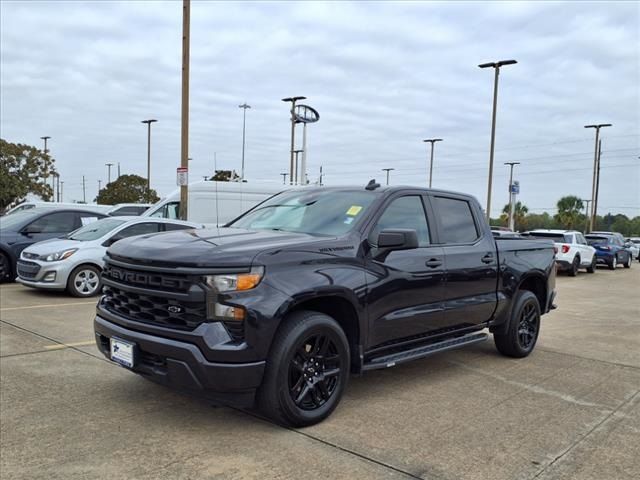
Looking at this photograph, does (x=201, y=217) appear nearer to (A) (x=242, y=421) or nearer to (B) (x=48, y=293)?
(B) (x=48, y=293)

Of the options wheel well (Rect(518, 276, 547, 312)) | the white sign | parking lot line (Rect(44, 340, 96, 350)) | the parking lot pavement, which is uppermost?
the white sign

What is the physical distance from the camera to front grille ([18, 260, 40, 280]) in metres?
→ 10.0

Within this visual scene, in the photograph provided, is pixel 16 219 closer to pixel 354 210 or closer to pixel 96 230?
pixel 96 230

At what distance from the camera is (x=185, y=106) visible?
16.0 metres

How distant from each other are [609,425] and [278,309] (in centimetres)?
269

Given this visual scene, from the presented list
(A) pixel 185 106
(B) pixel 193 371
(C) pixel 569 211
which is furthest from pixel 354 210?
(C) pixel 569 211

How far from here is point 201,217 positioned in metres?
18.0

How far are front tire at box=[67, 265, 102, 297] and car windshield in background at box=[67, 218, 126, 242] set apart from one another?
658 millimetres

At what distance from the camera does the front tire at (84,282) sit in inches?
397

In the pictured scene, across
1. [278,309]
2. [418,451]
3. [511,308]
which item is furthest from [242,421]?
[511,308]

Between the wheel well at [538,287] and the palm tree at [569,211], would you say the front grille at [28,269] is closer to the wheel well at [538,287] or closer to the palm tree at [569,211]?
the wheel well at [538,287]

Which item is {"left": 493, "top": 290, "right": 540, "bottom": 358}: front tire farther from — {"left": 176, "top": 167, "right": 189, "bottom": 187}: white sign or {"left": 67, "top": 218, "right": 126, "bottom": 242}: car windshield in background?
{"left": 176, "top": 167, "right": 189, "bottom": 187}: white sign

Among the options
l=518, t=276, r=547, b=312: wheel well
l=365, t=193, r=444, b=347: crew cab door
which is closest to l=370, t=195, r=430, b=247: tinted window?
l=365, t=193, r=444, b=347: crew cab door

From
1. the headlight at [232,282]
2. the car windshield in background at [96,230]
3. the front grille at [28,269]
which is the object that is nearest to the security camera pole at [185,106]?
the car windshield in background at [96,230]
